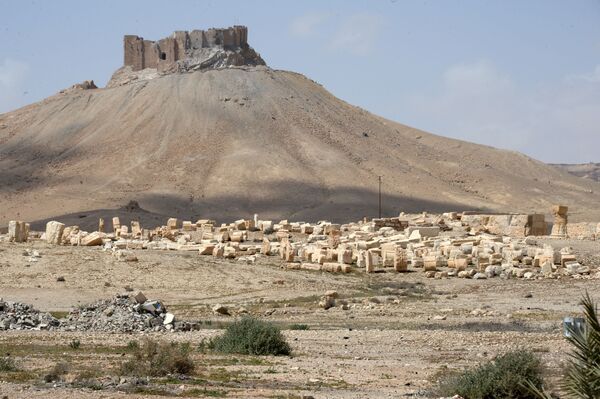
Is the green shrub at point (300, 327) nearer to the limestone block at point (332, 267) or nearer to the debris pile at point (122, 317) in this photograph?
the debris pile at point (122, 317)

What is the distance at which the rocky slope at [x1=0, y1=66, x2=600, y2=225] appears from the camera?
7462cm

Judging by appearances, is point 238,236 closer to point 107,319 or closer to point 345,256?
point 345,256

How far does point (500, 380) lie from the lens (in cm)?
1163

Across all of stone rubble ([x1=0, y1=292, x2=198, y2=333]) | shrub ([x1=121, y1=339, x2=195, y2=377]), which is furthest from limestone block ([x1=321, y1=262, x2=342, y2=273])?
shrub ([x1=121, y1=339, x2=195, y2=377])

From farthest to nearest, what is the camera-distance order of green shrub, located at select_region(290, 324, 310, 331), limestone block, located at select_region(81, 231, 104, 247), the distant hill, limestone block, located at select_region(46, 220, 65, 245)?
the distant hill
limestone block, located at select_region(46, 220, 65, 245)
limestone block, located at select_region(81, 231, 104, 247)
green shrub, located at select_region(290, 324, 310, 331)

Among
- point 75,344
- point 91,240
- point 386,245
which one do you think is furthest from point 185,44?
point 75,344

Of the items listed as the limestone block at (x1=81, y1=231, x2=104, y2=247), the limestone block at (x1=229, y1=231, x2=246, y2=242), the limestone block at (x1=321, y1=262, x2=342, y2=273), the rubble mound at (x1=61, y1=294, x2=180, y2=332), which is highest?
the limestone block at (x1=229, y1=231, x2=246, y2=242)

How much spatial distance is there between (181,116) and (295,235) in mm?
48869

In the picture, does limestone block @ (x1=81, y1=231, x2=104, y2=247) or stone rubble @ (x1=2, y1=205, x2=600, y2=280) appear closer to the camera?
stone rubble @ (x1=2, y1=205, x2=600, y2=280)

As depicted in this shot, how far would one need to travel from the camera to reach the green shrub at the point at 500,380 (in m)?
11.6

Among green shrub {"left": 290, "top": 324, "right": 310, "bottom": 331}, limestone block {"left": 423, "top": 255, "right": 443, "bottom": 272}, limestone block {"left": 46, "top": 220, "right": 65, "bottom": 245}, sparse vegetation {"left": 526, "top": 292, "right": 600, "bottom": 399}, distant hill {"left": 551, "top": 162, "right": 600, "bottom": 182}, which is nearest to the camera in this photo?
sparse vegetation {"left": 526, "top": 292, "right": 600, "bottom": 399}

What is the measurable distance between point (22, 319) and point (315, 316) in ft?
21.2

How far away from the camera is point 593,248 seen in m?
35.6

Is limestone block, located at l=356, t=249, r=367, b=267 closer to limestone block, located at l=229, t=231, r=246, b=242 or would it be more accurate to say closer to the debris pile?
limestone block, located at l=229, t=231, r=246, b=242
